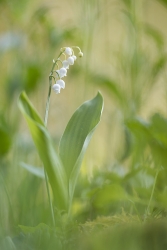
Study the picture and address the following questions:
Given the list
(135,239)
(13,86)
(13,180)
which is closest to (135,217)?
(135,239)

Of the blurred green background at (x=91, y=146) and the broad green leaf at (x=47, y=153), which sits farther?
the blurred green background at (x=91, y=146)

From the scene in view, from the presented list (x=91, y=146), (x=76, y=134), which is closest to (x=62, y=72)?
(x=76, y=134)

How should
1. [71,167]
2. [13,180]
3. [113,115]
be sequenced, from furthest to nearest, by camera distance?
[113,115] → [13,180] → [71,167]

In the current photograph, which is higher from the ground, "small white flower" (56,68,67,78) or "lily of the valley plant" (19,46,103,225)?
"small white flower" (56,68,67,78)

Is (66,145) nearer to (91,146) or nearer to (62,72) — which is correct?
(62,72)

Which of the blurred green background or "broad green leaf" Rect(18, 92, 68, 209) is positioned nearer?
"broad green leaf" Rect(18, 92, 68, 209)

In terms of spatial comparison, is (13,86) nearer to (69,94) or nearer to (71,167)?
(71,167)

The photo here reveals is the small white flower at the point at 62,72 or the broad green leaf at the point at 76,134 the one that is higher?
the small white flower at the point at 62,72
